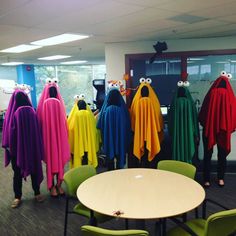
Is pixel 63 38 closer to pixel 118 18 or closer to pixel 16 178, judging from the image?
pixel 118 18

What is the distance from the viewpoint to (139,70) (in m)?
4.76

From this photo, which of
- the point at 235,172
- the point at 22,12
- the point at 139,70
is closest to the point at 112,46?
the point at 139,70

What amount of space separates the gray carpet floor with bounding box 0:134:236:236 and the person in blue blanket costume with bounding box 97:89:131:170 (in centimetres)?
91

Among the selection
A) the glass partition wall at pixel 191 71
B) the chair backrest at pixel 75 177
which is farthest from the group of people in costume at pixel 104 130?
the chair backrest at pixel 75 177

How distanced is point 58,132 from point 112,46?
1.90 metres

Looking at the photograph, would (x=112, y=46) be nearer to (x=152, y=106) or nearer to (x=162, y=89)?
(x=162, y=89)

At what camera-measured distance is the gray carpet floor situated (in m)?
2.82

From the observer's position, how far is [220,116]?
363cm

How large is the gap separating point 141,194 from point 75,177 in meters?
0.76

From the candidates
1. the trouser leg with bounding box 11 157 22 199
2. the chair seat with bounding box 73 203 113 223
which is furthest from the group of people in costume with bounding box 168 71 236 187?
the trouser leg with bounding box 11 157 22 199

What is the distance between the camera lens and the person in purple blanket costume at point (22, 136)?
123 inches

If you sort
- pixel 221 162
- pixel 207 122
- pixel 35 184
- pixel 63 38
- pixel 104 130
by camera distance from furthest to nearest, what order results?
pixel 63 38
pixel 221 162
pixel 207 122
pixel 104 130
pixel 35 184

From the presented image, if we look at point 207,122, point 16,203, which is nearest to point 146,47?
point 207,122

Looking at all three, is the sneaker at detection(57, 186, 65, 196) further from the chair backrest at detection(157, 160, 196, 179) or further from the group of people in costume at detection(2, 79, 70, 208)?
the chair backrest at detection(157, 160, 196, 179)
